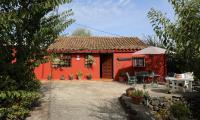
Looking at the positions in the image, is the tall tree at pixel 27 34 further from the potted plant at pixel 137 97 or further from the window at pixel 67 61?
the window at pixel 67 61

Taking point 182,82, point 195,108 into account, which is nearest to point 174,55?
point 195,108

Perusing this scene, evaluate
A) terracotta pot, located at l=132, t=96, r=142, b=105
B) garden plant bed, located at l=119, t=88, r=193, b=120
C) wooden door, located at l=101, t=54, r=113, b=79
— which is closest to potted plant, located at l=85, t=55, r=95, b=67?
wooden door, located at l=101, t=54, r=113, b=79

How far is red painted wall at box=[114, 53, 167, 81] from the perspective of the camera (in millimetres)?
29156

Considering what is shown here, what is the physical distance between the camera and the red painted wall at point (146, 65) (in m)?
29.2

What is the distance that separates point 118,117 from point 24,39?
182 inches

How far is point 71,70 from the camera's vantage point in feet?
98.3

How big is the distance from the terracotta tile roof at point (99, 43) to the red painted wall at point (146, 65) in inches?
39.2

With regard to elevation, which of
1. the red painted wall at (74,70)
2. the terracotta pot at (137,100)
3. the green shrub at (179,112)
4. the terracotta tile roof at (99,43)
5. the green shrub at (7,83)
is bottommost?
the green shrub at (179,112)

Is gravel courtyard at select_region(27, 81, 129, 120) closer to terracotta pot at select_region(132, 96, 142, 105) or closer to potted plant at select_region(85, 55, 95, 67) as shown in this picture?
terracotta pot at select_region(132, 96, 142, 105)

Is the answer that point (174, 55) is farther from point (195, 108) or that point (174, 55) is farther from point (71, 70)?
point (71, 70)

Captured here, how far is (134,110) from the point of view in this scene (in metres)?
13.7

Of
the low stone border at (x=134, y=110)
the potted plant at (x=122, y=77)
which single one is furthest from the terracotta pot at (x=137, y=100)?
the potted plant at (x=122, y=77)

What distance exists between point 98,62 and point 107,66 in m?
0.98

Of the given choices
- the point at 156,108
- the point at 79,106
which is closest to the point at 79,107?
the point at 79,106
